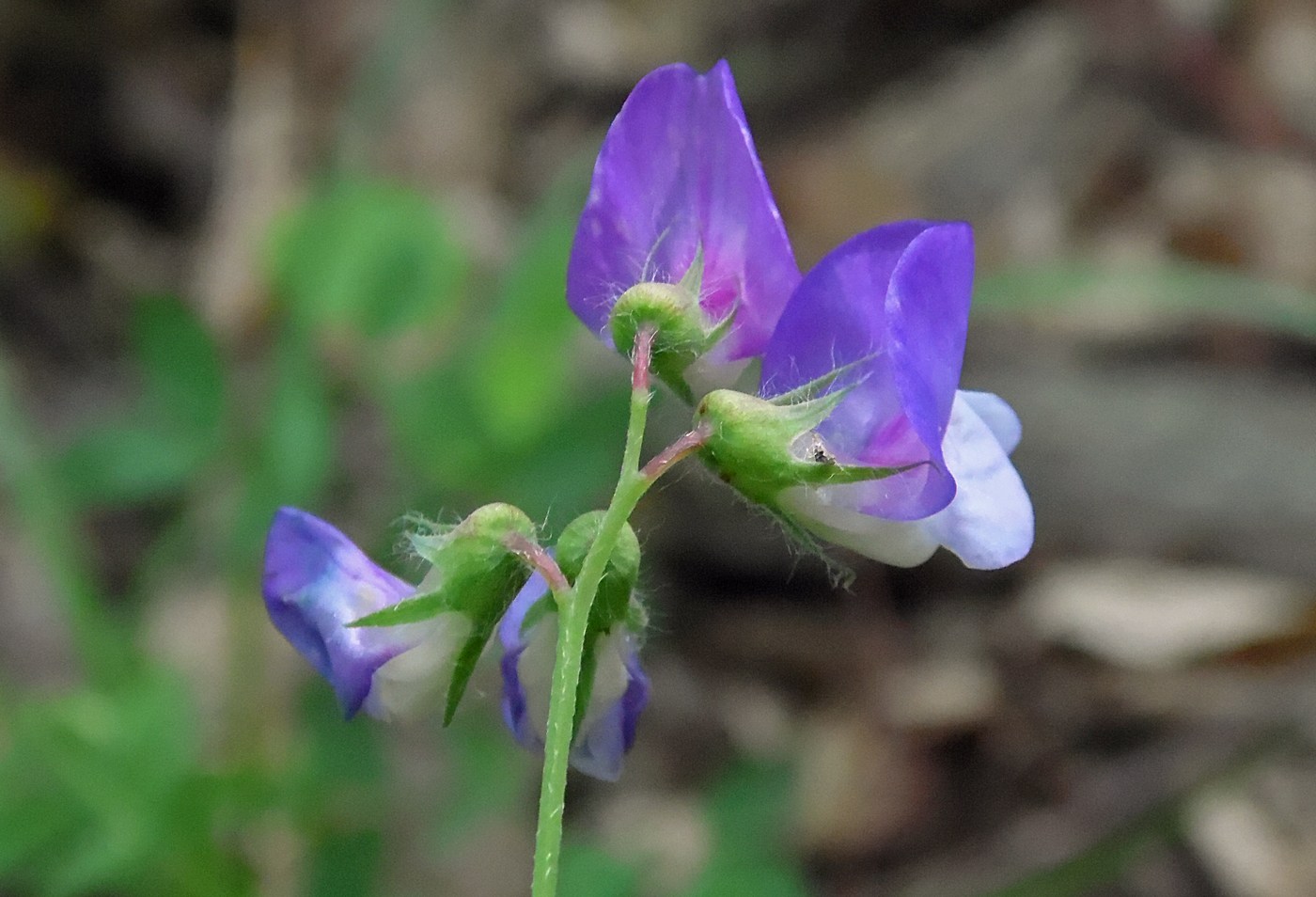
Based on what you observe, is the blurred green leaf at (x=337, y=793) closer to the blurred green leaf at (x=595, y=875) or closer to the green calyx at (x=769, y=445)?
the blurred green leaf at (x=595, y=875)

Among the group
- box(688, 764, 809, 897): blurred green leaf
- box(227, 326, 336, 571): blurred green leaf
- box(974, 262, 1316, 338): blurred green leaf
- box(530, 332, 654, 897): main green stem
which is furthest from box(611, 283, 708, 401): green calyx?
box(974, 262, 1316, 338): blurred green leaf

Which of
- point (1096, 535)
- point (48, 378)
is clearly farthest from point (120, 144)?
point (1096, 535)

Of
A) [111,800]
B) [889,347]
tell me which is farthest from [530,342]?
[889,347]

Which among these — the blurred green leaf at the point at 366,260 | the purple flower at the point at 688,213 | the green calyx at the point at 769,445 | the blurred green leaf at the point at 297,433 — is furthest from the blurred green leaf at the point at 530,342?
the green calyx at the point at 769,445

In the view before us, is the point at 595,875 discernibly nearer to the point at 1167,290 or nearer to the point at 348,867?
the point at 348,867

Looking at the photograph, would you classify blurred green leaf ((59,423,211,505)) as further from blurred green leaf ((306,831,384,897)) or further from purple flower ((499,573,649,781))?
purple flower ((499,573,649,781))

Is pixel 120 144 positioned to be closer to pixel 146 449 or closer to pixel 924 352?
pixel 146 449
